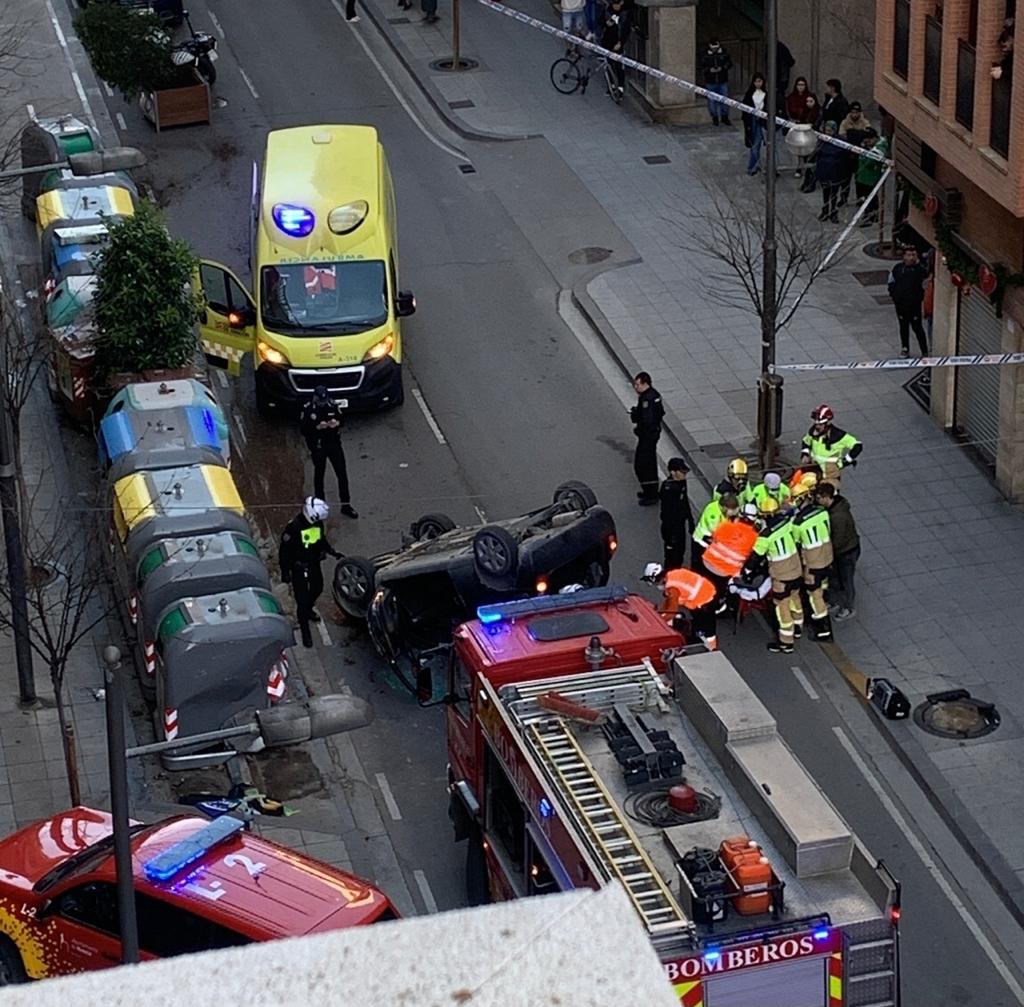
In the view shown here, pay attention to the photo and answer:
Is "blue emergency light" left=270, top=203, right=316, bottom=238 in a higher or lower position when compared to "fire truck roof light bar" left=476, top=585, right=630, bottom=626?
lower

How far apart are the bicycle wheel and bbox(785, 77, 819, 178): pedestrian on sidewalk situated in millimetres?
4911

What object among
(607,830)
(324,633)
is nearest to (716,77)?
(324,633)

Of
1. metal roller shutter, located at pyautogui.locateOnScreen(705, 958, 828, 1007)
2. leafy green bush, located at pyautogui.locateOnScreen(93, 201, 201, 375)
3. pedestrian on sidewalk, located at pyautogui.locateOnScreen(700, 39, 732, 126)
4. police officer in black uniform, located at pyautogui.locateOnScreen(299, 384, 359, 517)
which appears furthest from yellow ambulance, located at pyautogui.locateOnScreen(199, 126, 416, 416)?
metal roller shutter, located at pyautogui.locateOnScreen(705, 958, 828, 1007)

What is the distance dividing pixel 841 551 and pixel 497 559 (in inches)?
142

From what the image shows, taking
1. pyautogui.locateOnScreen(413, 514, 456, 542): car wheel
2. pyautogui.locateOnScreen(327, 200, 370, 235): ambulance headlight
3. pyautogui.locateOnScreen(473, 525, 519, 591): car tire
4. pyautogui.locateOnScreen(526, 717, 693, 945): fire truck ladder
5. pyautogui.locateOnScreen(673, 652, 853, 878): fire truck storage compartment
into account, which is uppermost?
pyautogui.locateOnScreen(673, 652, 853, 878): fire truck storage compartment

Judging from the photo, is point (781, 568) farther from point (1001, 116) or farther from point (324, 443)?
point (324, 443)

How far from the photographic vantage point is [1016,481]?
23.2 metres

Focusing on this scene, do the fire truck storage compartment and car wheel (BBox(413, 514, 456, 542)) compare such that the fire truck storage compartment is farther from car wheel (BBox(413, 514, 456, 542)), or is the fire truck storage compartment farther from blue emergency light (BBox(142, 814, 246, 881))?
car wheel (BBox(413, 514, 456, 542))

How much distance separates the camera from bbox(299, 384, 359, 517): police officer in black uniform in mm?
23062

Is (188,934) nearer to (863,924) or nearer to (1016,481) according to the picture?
(863,924)

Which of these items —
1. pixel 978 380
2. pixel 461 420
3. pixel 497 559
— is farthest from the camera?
pixel 461 420

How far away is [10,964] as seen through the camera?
1537 centimetres

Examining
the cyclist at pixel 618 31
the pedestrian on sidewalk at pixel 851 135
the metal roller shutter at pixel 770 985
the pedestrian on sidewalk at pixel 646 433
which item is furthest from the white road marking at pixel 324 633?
the cyclist at pixel 618 31

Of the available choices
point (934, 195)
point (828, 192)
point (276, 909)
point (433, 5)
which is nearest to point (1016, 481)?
point (934, 195)
